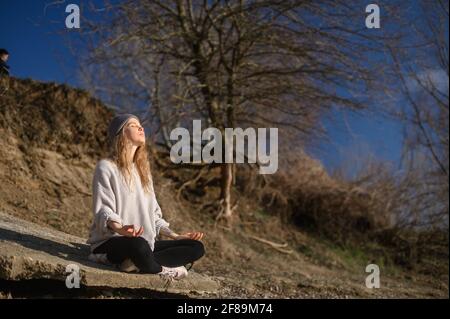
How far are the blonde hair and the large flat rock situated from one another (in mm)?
690

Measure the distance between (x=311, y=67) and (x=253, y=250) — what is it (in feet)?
12.4

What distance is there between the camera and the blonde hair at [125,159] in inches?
145

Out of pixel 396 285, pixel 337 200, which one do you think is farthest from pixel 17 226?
pixel 337 200

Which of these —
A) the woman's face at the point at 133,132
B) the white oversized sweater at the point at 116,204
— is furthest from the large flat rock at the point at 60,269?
the woman's face at the point at 133,132

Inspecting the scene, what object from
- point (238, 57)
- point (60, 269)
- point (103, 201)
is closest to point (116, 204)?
point (103, 201)

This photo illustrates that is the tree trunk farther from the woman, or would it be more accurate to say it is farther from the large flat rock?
the woman

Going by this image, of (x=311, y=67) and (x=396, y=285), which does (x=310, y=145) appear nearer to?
(x=311, y=67)

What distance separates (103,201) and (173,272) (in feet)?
2.76

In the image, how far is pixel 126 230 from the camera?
338 centimetres

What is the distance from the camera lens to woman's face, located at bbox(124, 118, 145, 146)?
12.1 ft

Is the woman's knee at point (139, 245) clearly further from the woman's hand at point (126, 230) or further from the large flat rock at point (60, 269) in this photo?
the large flat rock at point (60, 269)

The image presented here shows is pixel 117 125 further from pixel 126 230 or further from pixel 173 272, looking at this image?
A: pixel 173 272
